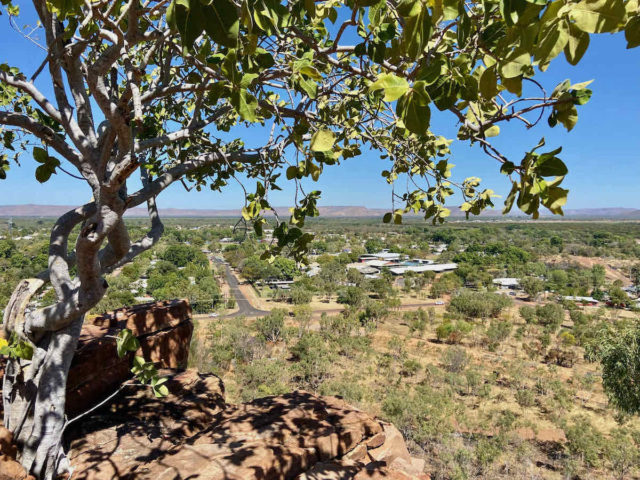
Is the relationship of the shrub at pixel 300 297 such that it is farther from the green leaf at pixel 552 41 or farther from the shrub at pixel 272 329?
the green leaf at pixel 552 41

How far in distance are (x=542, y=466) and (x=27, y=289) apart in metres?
17.4

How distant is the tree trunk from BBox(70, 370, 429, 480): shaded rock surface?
1.59ft

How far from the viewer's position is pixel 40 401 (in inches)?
117

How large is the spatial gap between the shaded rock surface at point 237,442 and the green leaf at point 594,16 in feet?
11.7

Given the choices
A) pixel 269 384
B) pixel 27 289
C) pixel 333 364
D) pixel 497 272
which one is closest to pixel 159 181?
pixel 27 289

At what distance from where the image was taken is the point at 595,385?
20.6m

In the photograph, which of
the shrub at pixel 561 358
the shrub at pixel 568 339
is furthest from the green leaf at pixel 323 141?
the shrub at pixel 568 339

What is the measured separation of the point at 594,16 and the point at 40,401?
4332 mm

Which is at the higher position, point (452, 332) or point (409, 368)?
point (409, 368)

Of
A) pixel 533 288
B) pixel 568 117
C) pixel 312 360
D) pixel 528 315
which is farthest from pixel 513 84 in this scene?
pixel 533 288

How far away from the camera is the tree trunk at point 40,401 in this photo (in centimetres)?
297

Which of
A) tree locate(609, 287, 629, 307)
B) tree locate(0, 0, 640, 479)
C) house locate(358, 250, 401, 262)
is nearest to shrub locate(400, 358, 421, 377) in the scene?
tree locate(0, 0, 640, 479)

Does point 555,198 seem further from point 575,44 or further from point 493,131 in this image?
point 493,131

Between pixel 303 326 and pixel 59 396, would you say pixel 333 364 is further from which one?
pixel 59 396
